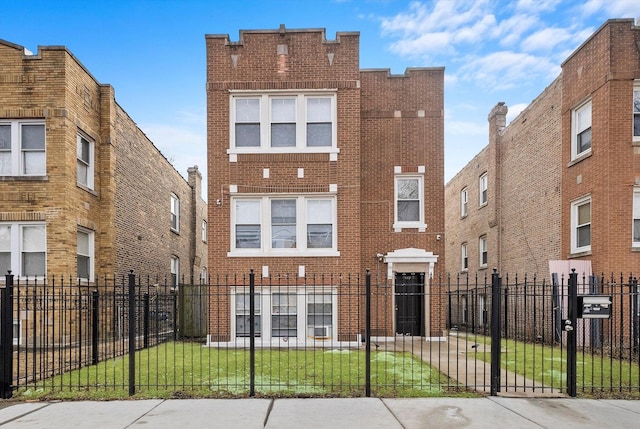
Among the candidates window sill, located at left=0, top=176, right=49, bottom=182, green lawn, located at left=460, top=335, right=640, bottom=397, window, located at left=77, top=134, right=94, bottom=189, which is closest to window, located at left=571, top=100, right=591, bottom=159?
green lawn, located at left=460, top=335, right=640, bottom=397

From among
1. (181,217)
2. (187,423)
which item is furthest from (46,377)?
(181,217)

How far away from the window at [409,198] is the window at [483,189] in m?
7.50

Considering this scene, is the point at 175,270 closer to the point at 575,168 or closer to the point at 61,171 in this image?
the point at 61,171

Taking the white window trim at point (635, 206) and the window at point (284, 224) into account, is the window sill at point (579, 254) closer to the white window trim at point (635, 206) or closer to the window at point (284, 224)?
the white window trim at point (635, 206)

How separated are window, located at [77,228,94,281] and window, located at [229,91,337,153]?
219 inches

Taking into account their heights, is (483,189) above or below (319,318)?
above

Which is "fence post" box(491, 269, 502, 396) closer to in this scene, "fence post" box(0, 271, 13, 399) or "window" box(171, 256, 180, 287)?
"fence post" box(0, 271, 13, 399)

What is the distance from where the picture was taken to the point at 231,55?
14703 mm

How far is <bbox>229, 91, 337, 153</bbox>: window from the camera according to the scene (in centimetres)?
1469

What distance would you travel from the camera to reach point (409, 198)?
15688 mm

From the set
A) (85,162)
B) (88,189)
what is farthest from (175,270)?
(85,162)

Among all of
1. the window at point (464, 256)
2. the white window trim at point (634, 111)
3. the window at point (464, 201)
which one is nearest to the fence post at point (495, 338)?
the white window trim at point (634, 111)

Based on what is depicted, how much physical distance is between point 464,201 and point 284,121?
13631 mm

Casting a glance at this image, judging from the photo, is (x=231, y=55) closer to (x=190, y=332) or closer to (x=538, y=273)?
(x=190, y=332)
